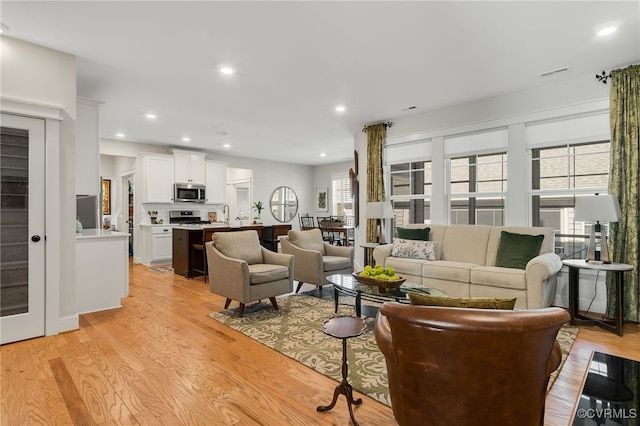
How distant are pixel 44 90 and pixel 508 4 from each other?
4.19 m

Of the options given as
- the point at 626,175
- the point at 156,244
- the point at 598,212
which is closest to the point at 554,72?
the point at 626,175

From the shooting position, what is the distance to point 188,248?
5973 mm

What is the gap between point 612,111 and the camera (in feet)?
12.1

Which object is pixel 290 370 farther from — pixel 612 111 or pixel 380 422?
pixel 612 111

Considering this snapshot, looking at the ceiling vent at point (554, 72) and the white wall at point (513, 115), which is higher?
the ceiling vent at point (554, 72)

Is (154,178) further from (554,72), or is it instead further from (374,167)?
(554,72)

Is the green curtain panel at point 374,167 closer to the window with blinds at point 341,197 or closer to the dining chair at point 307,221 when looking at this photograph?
the window with blinds at point 341,197

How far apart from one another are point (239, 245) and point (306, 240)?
47.0 inches

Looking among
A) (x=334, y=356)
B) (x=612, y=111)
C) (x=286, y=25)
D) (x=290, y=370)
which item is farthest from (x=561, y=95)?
(x=290, y=370)

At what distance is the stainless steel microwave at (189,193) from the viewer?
25.0ft

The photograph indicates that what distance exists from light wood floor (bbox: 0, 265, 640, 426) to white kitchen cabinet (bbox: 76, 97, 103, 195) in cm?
156

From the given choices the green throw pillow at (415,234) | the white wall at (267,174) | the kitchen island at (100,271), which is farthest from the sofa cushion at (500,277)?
the white wall at (267,174)

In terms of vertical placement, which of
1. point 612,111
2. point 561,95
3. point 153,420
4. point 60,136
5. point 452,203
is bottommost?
point 153,420

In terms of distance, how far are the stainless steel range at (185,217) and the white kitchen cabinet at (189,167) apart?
798 millimetres
